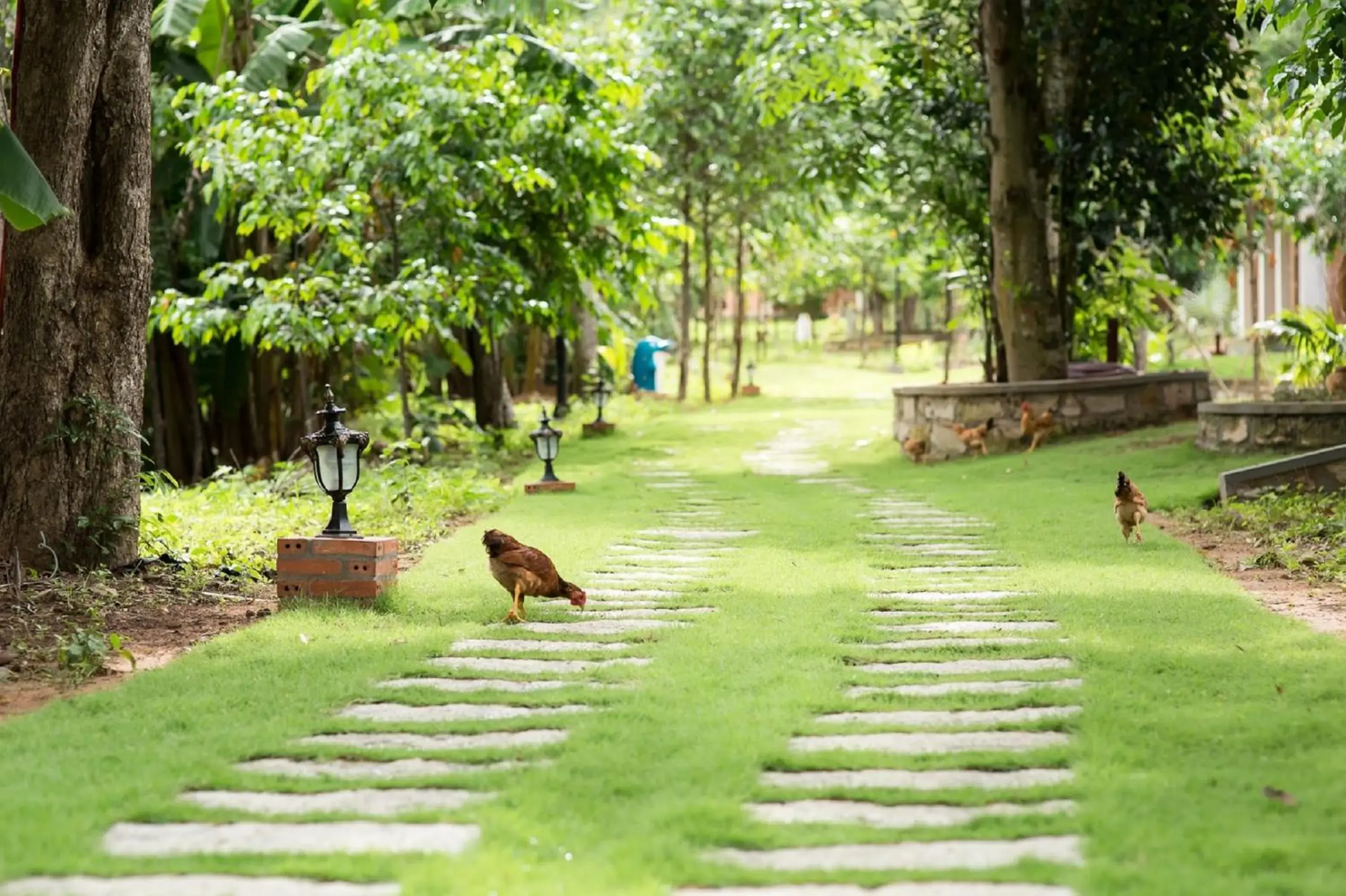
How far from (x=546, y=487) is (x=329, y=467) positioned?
5.51m

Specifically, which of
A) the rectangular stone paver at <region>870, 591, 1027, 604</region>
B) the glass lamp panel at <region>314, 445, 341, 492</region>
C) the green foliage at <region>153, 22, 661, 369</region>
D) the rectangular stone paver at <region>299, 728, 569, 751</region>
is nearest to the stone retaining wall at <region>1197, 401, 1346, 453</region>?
the rectangular stone paver at <region>870, 591, 1027, 604</region>

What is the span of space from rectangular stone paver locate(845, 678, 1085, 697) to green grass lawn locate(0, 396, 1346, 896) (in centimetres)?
8

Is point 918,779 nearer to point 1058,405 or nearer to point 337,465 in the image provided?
point 337,465

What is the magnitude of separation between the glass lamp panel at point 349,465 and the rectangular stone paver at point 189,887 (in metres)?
4.39

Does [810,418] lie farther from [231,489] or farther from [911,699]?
[911,699]

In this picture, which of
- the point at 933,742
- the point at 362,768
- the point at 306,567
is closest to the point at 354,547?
the point at 306,567

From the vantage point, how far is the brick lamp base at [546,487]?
13.6 metres

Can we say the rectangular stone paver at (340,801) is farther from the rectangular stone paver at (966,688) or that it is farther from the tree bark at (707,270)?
the tree bark at (707,270)

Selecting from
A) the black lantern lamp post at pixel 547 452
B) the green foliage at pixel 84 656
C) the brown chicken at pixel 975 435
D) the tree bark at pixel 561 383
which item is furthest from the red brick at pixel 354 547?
the tree bark at pixel 561 383

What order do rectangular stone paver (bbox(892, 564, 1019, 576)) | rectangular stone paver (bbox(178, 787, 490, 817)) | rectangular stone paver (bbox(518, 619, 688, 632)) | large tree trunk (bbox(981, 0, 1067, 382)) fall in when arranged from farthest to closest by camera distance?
large tree trunk (bbox(981, 0, 1067, 382)) < rectangular stone paver (bbox(892, 564, 1019, 576)) < rectangular stone paver (bbox(518, 619, 688, 632)) < rectangular stone paver (bbox(178, 787, 490, 817))

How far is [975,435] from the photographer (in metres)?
15.9

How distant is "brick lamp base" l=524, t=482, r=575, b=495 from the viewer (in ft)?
44.8

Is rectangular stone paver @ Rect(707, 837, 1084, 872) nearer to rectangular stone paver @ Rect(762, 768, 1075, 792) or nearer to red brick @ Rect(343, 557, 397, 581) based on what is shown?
rectangular stone paver @ Rect(762, 768, 1075, 792)

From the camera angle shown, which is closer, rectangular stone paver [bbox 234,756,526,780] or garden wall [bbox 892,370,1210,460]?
rectangular stone paver [bbox 234,756,526,780]
